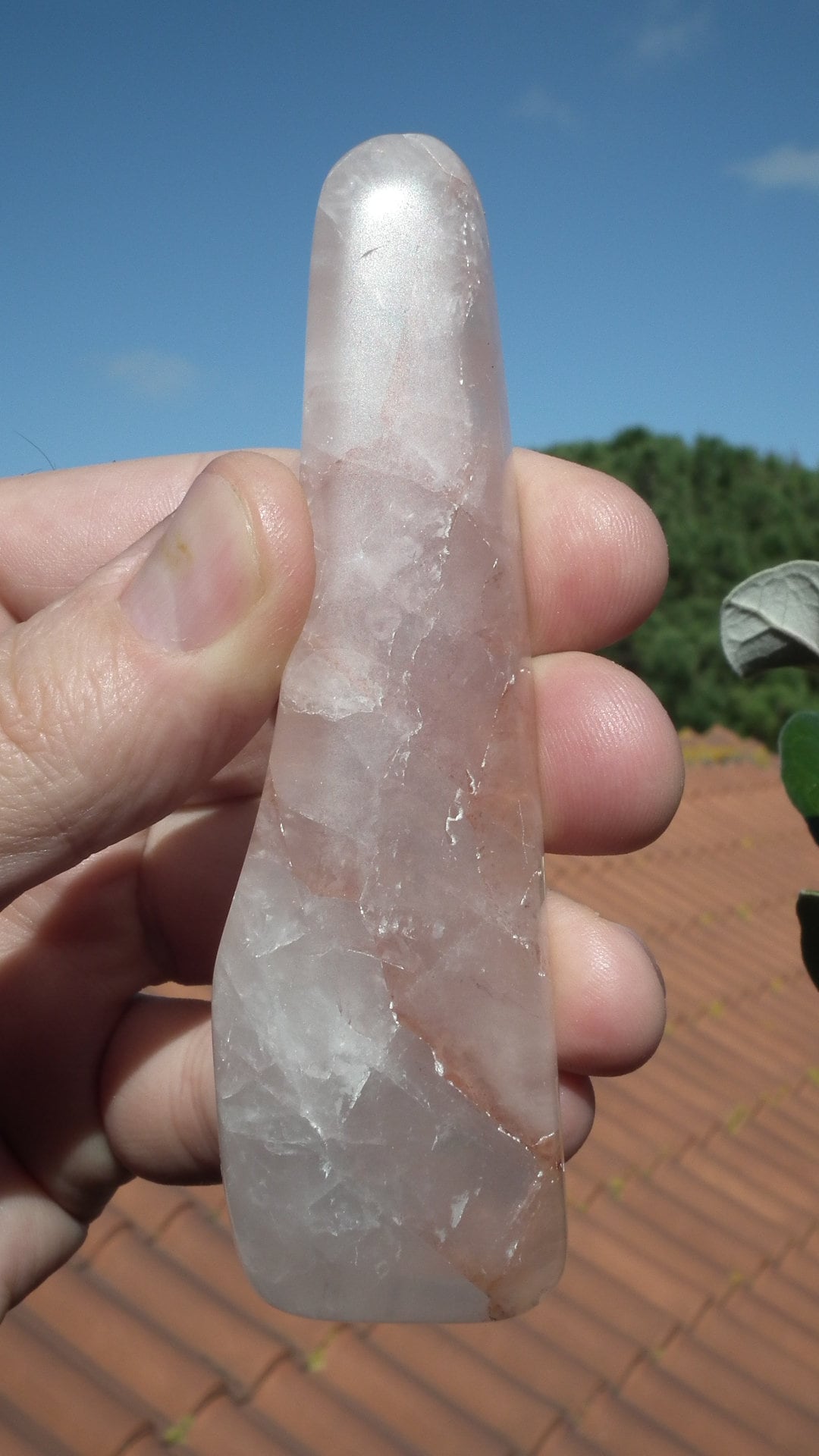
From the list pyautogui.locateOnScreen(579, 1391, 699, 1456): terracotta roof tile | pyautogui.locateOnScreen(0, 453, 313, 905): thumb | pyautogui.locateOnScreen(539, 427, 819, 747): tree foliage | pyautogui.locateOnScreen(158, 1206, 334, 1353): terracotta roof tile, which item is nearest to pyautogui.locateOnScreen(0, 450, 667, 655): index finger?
pyautogui.locateOnScreen(0, 453, 313, 905): thumb

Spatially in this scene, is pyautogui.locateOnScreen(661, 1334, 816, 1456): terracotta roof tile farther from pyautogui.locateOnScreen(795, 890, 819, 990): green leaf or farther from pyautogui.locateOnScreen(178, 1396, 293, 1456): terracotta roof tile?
pyautogui.locateOnScreen(795, 890, 819, 990): green leaf

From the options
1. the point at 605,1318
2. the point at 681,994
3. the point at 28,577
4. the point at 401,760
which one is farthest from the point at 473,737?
the point at 681,994

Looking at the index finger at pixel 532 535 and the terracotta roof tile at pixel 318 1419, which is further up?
the index finger at pixel 532 535

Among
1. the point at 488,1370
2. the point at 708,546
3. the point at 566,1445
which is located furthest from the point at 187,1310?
the point at 708,546

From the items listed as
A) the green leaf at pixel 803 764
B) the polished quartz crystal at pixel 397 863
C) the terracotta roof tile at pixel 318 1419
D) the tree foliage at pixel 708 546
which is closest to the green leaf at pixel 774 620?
the green leaf at pixel 803 764

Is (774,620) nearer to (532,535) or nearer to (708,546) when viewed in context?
(532,535)

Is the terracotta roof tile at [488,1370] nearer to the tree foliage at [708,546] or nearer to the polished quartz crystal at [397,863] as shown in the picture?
the polished quartz crystal at [397,863]

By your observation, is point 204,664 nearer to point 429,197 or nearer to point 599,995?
point 429,197
